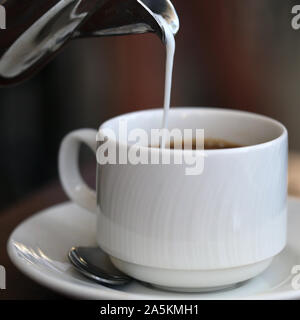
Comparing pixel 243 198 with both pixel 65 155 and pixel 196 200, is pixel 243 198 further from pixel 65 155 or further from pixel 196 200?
pixel 65 155

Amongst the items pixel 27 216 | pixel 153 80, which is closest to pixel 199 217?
A: pixel 27 216

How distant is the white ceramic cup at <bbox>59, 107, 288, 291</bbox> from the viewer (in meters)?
0.45

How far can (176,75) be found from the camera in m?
1.38

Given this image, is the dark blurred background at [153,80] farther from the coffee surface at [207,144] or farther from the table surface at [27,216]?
the coffee surface at [207,144]

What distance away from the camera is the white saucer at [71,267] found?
1.46 ft

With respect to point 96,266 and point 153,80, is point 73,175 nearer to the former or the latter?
point 96,266

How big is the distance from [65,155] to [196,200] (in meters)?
0.20

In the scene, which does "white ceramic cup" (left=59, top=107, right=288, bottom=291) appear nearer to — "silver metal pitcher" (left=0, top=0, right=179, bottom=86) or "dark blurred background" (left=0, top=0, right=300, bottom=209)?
"silver metal pitcher" (left=0, top=0, right=179, bottom=86)

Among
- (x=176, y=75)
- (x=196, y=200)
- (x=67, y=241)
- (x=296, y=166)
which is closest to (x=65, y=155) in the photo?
(x=67, y=241)

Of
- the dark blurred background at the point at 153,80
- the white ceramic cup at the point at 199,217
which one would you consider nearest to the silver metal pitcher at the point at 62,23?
the white ceramic cup at the point at 199,217

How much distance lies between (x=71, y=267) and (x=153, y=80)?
0.92 m

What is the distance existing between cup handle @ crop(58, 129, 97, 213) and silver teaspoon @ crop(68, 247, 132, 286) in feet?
0.18

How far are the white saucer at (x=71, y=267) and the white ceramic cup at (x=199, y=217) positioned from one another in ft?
0.06

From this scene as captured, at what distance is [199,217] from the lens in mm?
454
